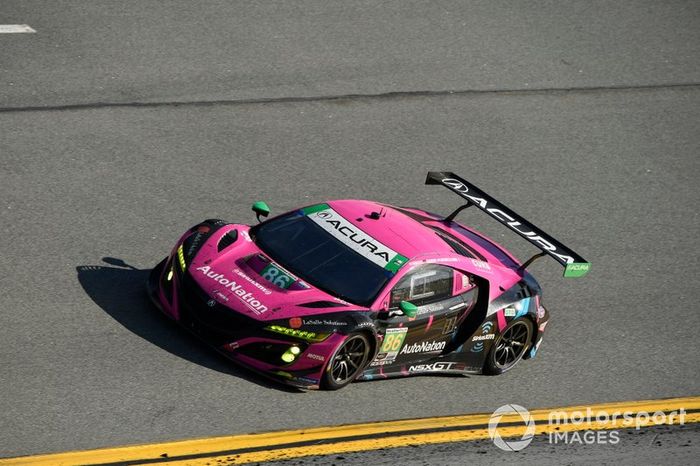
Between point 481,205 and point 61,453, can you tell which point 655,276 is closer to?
point 481,205

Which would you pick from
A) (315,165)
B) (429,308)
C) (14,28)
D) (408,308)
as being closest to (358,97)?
(315,165)

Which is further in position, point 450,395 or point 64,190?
point 64,190

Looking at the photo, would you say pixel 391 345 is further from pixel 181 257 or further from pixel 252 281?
pixel 181 257

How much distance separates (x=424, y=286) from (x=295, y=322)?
4.65 ft

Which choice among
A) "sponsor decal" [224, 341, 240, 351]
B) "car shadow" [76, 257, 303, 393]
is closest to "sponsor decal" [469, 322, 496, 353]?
"car shadow" [76, 257, 303, 393]

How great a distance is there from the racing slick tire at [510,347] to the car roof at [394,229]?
101cm

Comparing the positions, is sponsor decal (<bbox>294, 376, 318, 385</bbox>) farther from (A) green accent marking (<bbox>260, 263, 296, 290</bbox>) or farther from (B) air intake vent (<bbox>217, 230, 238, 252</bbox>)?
(B) air intake vent (<bbox>217, 230, 238, 252</bbox>)

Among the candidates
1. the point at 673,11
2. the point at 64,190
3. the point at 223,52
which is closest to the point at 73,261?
the point at 64,190

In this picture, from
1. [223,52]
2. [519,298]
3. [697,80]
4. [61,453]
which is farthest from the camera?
[697,80]

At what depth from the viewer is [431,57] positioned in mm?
16141

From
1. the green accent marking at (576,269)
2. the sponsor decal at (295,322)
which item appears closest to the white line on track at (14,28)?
the sponsor decal at (295,322)

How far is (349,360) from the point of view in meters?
9.38

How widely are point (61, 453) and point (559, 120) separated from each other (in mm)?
9671

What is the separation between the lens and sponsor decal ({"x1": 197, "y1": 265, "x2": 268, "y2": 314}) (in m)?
9.20
